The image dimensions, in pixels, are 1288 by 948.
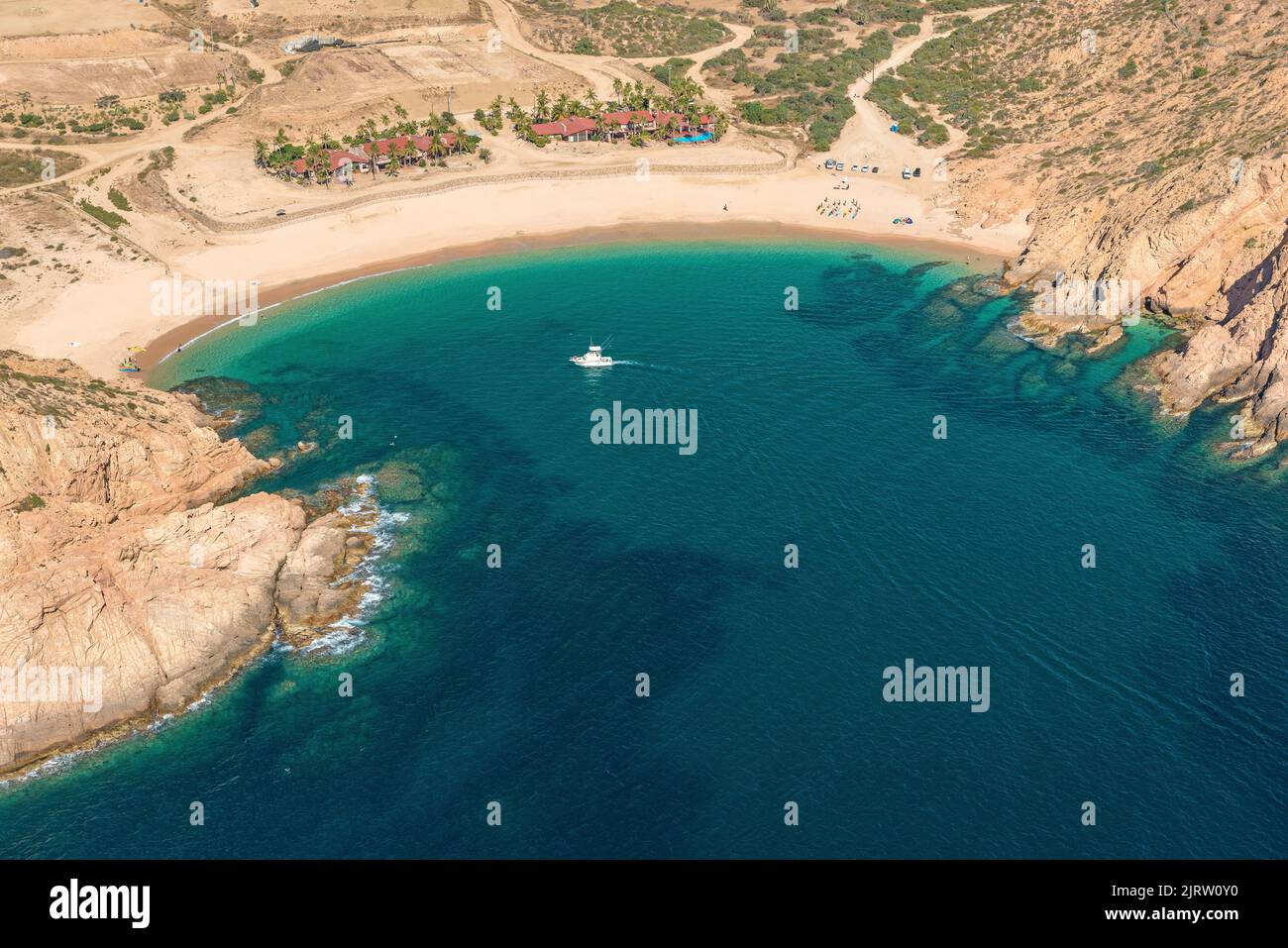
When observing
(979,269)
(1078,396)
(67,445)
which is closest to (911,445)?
(1078,396)

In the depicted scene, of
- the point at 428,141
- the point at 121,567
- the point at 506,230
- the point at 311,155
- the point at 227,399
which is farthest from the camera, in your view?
the point at 428,141

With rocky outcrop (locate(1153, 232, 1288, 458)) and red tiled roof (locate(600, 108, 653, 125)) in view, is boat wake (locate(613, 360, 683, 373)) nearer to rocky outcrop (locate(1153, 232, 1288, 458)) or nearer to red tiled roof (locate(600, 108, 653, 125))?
rocky outcrop (locate(1153, 232, 1288, 458))

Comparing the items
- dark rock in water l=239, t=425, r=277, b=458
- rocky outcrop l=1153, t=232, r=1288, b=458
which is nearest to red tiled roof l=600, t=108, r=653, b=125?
dark rock in water l=239, t=425, r=277, b=458

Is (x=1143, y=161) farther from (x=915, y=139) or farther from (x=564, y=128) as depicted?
(x=564, y=128)

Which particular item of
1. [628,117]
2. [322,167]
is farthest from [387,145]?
[628,117]

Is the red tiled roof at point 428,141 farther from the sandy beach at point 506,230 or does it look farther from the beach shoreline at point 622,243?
the beach shoreline at point 622,243
